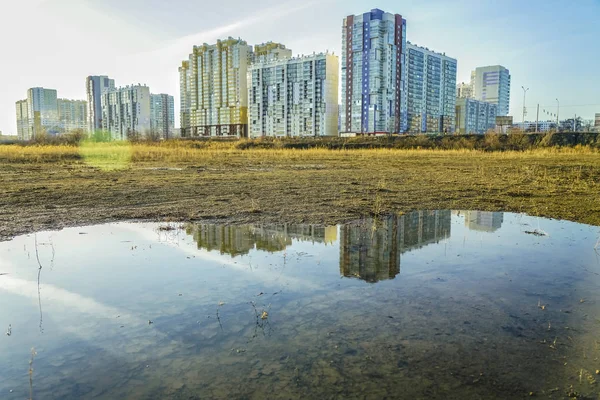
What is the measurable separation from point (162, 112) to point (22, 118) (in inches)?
2129

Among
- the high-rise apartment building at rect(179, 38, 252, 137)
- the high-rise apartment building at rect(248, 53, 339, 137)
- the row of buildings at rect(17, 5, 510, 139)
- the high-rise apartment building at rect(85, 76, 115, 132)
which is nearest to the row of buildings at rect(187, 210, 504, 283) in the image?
the row of buildings at rect(17, 5, 510, 139)

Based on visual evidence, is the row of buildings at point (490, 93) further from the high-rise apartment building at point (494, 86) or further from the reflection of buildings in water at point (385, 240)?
the reflection of buildings in water at point (385, 240)

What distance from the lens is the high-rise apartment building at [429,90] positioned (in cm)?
8669

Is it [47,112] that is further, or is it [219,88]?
[47,112]

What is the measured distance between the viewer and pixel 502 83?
14200 centimetres

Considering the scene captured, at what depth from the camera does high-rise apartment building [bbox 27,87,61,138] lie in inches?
5460

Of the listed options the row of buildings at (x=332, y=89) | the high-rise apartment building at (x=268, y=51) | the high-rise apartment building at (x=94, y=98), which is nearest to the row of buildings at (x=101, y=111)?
the high-rise apartment building at (x=94, y=98)

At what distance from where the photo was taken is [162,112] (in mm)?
129250

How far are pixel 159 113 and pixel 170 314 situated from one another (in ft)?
433

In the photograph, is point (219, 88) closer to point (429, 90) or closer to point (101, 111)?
point (101, 111)

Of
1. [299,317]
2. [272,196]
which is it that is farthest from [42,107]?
[299,317]

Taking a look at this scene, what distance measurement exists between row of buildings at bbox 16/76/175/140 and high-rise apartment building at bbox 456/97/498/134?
72094 mm

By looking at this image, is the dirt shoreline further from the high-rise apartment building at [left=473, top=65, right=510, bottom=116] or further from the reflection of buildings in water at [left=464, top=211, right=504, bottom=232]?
the high-rise apartment building at [left=473, top=65, right=510, bottom=116]

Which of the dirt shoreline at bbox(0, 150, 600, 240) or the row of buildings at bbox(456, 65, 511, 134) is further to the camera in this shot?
the row of buildings at bbox(456, 65, 511, 134)
